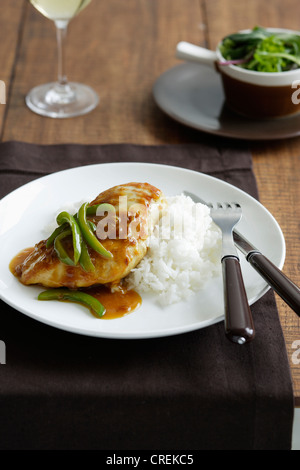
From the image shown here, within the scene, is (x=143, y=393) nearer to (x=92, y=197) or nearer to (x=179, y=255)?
(x=179, y=255)

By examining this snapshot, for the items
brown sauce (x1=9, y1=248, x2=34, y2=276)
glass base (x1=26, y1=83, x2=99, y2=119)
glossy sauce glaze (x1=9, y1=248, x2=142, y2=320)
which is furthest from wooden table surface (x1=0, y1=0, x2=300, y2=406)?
brown sauce (x1=9, y1=248, x2=34, y2=276)

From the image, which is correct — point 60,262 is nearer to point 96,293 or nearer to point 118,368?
point 96,293

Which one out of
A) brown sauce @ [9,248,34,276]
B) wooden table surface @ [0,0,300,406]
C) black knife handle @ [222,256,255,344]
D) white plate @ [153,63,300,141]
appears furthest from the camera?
white plate @ [153,63,300,141]

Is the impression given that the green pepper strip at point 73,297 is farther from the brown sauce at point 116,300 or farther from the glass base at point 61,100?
the glass base at point 61,100

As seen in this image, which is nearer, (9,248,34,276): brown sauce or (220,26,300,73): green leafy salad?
(9,248,34,276): brown sauce

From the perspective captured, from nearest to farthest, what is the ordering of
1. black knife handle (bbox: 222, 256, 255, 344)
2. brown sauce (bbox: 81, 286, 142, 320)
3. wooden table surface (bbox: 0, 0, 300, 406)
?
black knife handle (bbox: 222, 256, 255, 344), brown sauce (bbox: 81, 286, 142, 320), wooden table surface (bbox: 0, 0, 300, 406)

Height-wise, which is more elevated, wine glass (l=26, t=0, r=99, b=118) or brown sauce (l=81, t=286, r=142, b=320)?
wine glass (l=26, t=0, r=99, b=118)

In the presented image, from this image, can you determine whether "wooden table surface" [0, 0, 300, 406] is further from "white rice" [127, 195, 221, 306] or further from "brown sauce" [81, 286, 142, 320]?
"brown sauce" [81, 286, 142, 320]
